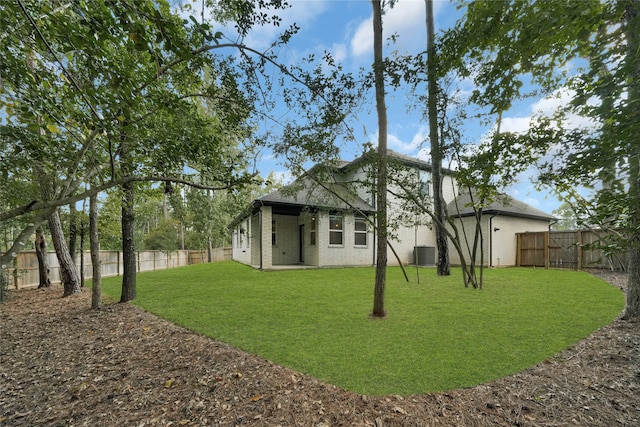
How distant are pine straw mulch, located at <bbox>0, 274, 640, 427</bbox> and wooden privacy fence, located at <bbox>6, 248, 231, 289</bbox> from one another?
254 inches

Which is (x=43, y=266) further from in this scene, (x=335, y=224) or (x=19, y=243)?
(x=335, y=224)

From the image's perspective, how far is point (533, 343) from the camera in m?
3.80

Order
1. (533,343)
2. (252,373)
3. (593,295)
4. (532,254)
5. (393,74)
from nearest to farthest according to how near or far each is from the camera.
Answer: (252,373) < (533,343) < (393,74) < (593,295) < (532,254)

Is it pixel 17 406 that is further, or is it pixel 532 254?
pixel 532 254

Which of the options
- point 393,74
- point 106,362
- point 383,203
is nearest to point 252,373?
point 106,362

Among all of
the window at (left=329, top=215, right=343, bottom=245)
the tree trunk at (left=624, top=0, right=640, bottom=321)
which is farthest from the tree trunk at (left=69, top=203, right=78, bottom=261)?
the tree trunk at (left=624, top=0, right=640, bottom=321)

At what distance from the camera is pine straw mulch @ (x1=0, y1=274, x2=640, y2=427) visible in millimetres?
2404

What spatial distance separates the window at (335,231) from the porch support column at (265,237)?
298cm

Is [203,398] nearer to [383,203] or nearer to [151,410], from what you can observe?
[151,410]

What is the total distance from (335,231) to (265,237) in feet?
11.2

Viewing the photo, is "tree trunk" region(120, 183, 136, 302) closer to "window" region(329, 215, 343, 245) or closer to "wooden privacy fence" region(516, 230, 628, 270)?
"window" region(329, 215, 343, 245)

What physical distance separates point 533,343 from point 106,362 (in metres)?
5.72

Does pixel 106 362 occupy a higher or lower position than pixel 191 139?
lower

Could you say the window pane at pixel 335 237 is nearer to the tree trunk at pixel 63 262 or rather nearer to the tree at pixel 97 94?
the tree at pixel 97 94
